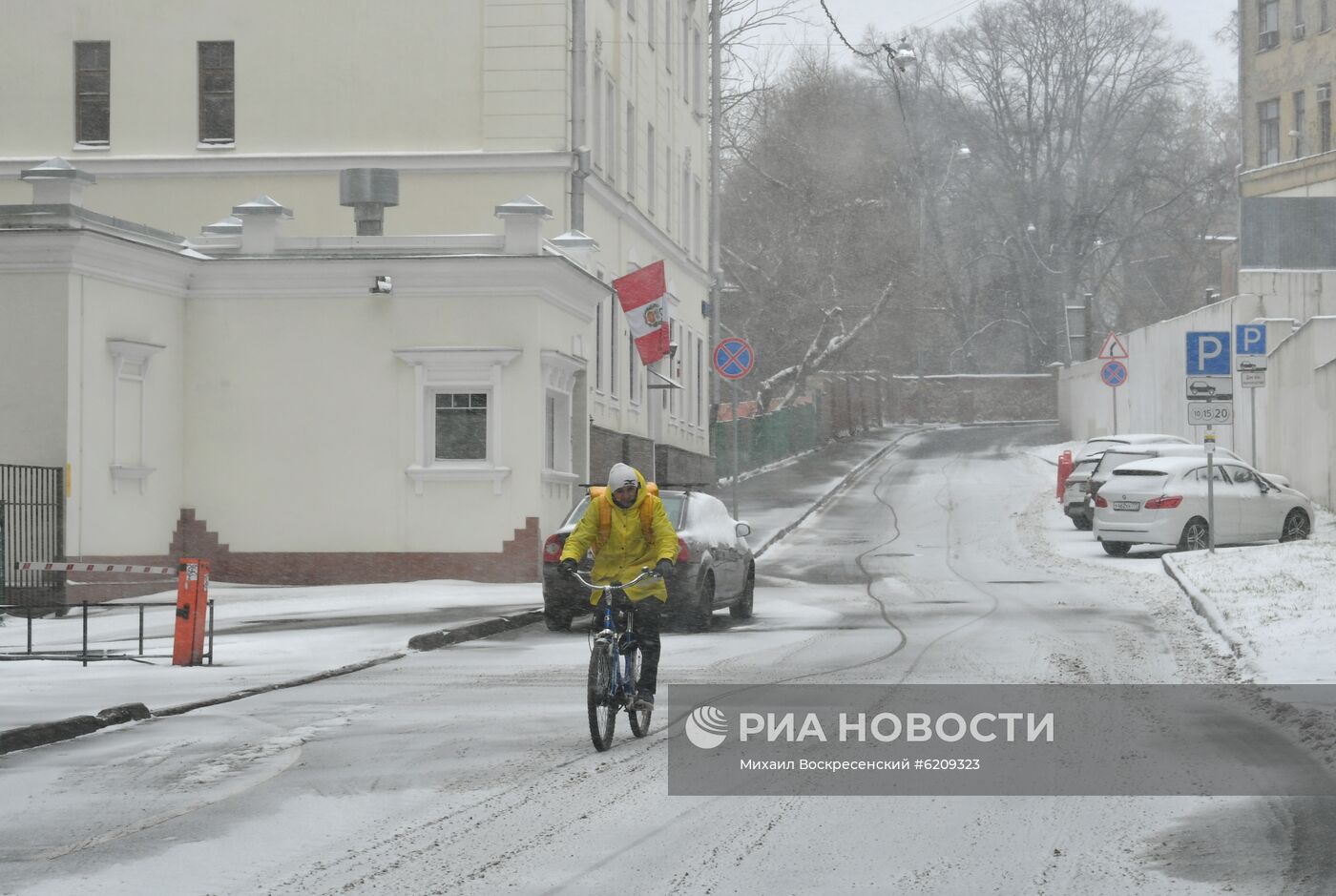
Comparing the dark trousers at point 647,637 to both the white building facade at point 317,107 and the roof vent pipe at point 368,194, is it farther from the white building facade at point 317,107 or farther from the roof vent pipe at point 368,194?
the white building facade at point 317,107

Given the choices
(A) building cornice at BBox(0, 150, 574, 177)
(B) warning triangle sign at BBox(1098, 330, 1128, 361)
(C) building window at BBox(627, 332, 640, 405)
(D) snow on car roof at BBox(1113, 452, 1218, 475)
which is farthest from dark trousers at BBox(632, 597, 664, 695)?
(B) warning triangle sign at BBox(1098, 330, 1128, 361)

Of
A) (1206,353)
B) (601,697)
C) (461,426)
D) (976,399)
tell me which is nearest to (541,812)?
(601,697)

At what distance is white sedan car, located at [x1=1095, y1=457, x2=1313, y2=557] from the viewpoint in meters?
28.6

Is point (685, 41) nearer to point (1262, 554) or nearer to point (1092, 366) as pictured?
point (1092, 366)

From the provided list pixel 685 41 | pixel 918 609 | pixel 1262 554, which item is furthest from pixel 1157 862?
pixel 685 41

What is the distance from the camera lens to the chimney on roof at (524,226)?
26172mm

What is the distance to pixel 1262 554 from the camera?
81.4ft

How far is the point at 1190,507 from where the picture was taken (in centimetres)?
2861

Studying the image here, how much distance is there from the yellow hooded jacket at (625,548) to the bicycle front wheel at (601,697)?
46 cm

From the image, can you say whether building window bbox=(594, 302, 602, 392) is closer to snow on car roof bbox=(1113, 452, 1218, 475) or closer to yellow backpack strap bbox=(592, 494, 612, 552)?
snow on car roof bbox=(1113, 452, 1218, 475)

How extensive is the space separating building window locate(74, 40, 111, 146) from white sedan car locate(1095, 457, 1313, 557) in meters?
19.6

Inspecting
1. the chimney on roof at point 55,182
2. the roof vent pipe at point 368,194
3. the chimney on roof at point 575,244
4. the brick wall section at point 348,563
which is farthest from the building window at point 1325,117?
the chimney on roof at point 55,182

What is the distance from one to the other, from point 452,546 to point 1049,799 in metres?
18.5

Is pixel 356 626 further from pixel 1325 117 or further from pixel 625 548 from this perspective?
pixel 1325 117
